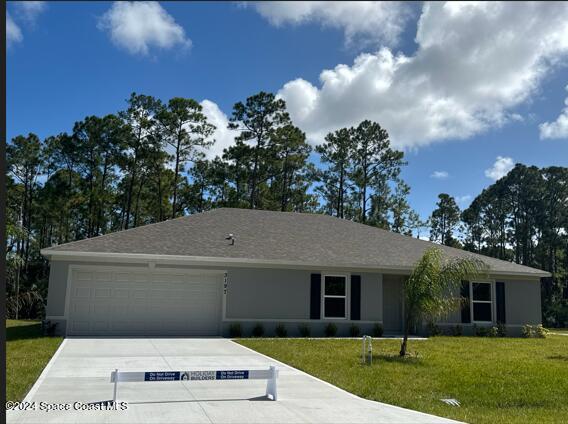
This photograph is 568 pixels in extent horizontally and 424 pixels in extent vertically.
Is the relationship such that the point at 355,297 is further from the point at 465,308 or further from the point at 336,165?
the point at 336,165

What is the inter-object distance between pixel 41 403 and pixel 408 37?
680 cm

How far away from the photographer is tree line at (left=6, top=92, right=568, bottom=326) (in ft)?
125

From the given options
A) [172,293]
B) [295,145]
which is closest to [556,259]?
[295,145]

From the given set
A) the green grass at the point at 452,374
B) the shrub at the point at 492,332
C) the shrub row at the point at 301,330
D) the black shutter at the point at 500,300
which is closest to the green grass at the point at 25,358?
the green grass at the point at 452,374

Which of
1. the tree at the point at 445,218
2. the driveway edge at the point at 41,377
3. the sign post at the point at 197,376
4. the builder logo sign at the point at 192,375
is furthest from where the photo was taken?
the tree at the point at 445,218

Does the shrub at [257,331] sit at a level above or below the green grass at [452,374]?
above

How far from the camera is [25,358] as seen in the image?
444 inches

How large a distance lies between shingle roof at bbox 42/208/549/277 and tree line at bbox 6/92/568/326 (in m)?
14.7

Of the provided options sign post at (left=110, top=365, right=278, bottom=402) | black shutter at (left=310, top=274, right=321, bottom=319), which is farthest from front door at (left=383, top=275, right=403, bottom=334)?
sign post at (left=110, top=365, right=278, bottom=402)

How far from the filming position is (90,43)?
11.3ft

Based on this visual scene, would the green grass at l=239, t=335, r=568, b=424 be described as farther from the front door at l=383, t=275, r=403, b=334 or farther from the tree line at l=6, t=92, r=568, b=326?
the tree line at l=6, t=92, r=568, b=326

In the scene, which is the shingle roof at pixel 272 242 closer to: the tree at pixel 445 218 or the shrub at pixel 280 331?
the shrub at pixel 280 331

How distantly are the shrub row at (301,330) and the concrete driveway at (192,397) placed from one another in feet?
19.1

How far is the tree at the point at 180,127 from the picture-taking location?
37.4 metres
